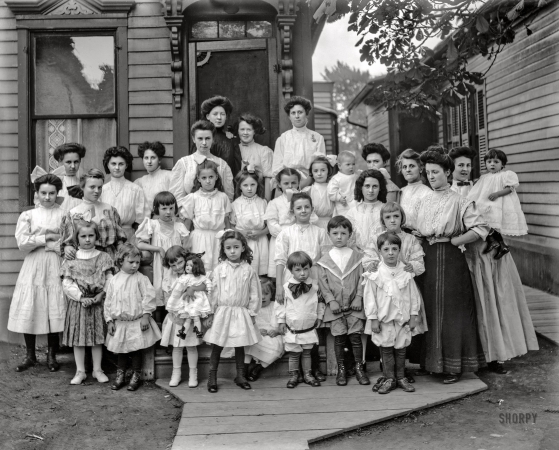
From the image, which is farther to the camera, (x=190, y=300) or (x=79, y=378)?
(x=79, y=378)

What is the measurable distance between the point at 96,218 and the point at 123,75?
81.3 inches

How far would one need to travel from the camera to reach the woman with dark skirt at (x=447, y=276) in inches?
212

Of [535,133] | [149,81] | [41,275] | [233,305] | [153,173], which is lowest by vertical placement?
[233,305]

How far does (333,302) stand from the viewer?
5367 mm

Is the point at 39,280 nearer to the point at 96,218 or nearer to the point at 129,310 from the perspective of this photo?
the point at 96,218

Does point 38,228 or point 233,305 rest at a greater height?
point 38,228

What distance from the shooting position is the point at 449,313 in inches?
213

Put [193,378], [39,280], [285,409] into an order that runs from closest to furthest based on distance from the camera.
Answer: [285,409]
[193,378]
[39,280]

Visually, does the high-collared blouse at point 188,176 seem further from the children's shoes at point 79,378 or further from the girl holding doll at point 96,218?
the children's shoes at point 79,378

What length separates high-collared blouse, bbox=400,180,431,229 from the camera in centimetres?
558

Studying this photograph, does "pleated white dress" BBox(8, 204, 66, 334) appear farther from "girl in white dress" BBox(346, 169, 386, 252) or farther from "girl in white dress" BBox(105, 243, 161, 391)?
"girl in white dress" BBox(346, 169, 386, 252)

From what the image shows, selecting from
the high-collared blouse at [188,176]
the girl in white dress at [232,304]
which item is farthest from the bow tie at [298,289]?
the high-collared blouse at [188,176]

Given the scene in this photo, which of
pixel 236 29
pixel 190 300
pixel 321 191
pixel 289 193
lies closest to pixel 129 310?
pixel 190 300

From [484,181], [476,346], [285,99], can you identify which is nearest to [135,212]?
[285,99]
